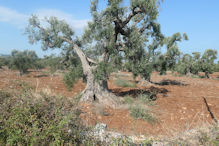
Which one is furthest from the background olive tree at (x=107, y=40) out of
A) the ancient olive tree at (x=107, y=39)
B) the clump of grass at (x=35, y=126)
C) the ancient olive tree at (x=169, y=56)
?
the ancient olive tree at (x=169, y=56)

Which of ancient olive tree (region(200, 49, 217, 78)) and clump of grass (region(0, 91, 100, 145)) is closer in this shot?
clump of grass (region(0, 91, 100, 145))

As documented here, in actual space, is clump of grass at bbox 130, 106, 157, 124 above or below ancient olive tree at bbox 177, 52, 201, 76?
below

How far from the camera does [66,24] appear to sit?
813cm

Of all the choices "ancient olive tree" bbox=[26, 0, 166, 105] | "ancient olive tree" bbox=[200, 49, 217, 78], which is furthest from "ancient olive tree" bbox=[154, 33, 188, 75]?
"ancient olive tree" bbox=[200, 49, 217, 78]

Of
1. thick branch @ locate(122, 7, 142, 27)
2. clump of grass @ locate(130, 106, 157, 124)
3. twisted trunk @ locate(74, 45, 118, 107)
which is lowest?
clump of grass @ locate(130, 106, 157, 124)

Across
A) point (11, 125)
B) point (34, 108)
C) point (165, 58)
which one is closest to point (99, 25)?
point (34, 108)

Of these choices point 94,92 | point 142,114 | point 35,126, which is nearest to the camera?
point 35,126

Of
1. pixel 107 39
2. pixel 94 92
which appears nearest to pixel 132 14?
pixel 107 39

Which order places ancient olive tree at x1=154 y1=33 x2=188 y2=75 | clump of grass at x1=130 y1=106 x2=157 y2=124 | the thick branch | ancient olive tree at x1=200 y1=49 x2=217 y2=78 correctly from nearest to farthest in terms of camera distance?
clump of grass at x1=130 y1=106 x2=157 y2=124 → the thick branch → ancient olive tree at x1=154 y1=33 x2=188 y2=75 → ancient olive tree at x1=200 y1=49 x2=217 y2=78

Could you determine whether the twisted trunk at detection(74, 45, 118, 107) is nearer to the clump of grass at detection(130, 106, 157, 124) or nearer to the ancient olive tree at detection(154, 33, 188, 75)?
the clump of grass at detection(130, 106, 157, 124)

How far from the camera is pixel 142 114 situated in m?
6.49

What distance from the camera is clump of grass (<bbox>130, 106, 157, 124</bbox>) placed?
6.21m

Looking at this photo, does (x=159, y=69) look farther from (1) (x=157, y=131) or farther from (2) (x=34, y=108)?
(2) (x=34, y=108)

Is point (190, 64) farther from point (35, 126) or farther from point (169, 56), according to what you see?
point (35, 126)
